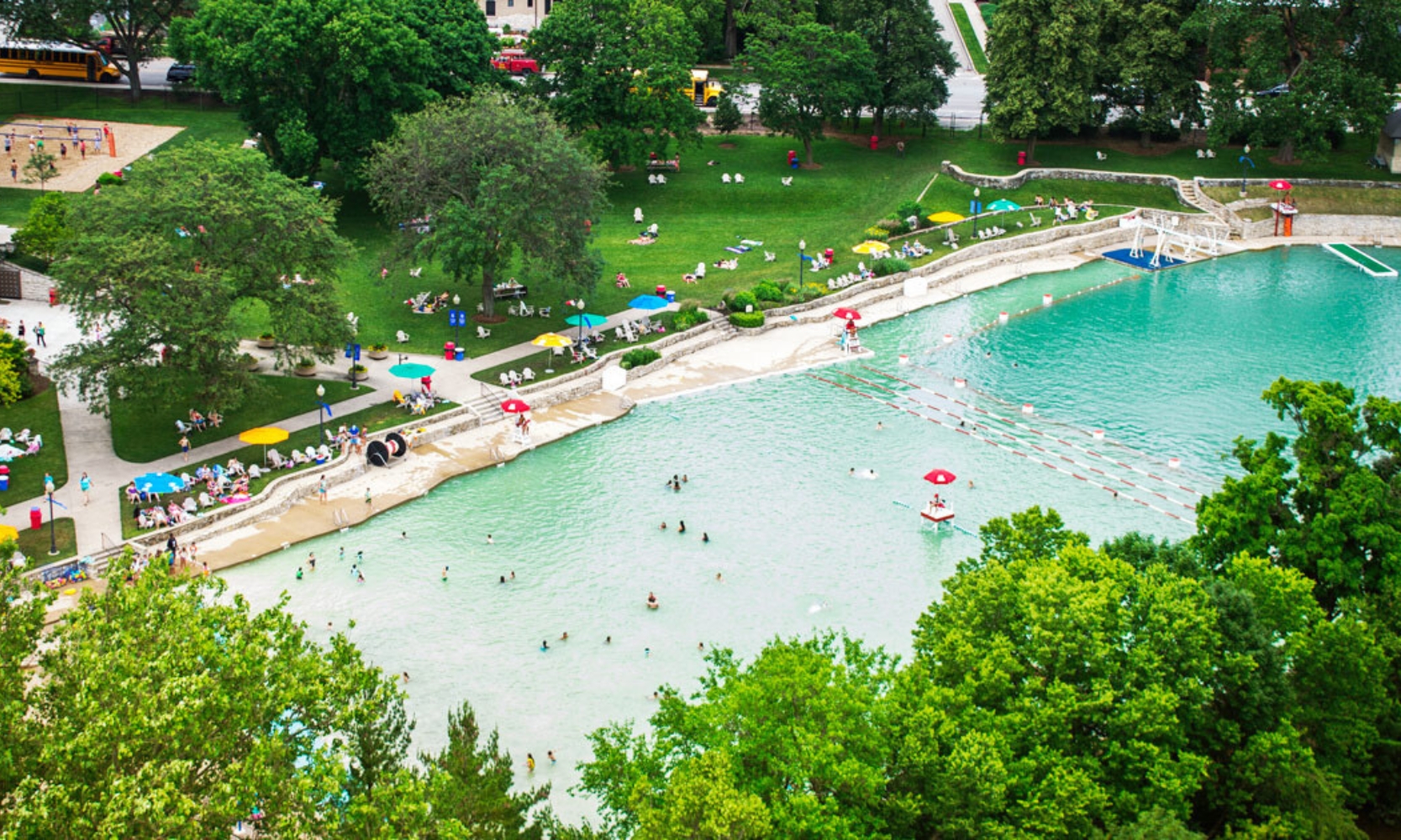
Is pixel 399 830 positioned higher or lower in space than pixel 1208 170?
lower

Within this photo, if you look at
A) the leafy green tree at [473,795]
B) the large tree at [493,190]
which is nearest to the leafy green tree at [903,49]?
the large tree at [493,190]

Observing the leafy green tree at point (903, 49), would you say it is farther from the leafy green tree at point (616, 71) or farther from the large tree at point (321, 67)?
the large tree at point (321, 67)

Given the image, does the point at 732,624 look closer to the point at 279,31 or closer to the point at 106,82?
the point at 279,31

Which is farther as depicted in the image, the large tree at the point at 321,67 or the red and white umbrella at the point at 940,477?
the large tree at the point at 321,67

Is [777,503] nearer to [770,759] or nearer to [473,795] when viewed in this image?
[770,759]

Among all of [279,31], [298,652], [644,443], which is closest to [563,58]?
[279,31]

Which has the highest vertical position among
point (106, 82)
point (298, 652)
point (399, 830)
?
point (106, 82)
